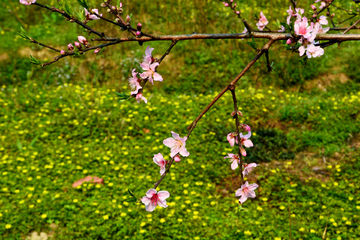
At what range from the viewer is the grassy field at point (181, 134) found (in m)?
3.90

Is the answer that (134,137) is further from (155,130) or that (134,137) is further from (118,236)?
(118,236)

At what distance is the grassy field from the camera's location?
154 inches

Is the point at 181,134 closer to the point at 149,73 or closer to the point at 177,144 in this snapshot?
the point at 177,144

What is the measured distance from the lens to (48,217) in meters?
3.92

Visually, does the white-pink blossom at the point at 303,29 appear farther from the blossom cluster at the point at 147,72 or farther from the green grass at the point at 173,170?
the green grass at the point at 173,170

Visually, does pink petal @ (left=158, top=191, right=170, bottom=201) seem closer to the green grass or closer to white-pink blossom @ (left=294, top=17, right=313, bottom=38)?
white-pink blossom @ (left=294, top=17, right=313, bottom=38)

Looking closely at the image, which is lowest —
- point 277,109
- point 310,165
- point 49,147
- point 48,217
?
point 48,217

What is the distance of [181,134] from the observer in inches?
210

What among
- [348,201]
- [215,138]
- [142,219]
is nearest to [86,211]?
[142,219]

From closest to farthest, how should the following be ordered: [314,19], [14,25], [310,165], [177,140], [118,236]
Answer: [177,140]
[314,19]
[118,236]
[310,165]
[14,25]

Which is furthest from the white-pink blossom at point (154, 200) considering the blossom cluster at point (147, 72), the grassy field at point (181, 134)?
the grassy field at point (181, 134)

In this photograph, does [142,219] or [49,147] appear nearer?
[142,219]

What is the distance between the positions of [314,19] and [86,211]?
3.12 m

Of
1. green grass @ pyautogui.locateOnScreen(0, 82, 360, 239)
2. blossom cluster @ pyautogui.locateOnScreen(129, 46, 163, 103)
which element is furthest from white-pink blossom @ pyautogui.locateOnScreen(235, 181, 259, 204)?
green grass @ pyautogui.locateOnScreen(0, 82, 360, 239)
